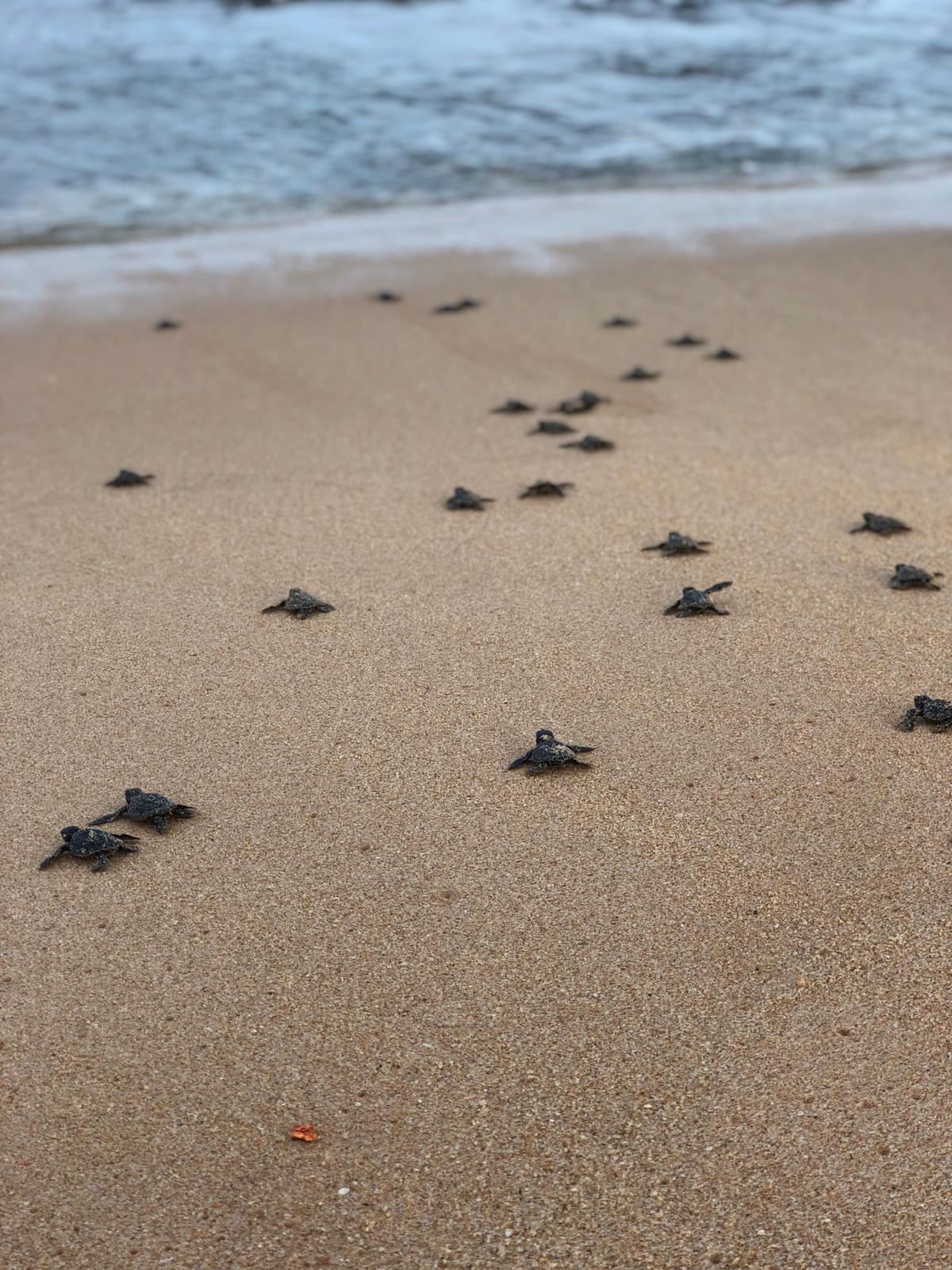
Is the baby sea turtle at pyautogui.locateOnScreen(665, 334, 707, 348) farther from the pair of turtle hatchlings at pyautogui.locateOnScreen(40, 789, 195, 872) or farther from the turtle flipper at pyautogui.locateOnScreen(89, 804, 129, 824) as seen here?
the turtle flipper at pyautogui.locateOnScreen(89, 804, 129, 824)

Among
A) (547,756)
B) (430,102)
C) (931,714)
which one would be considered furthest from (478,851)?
(430,102)

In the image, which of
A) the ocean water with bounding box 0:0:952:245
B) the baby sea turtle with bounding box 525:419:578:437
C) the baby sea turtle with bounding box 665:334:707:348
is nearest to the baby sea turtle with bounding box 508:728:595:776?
the baby sea turtle with bounding box 525:419:578:437

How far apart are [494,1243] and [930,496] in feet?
11.1

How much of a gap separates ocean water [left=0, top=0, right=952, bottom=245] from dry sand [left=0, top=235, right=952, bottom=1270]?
520cm

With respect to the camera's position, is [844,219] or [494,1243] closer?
[494,1243]

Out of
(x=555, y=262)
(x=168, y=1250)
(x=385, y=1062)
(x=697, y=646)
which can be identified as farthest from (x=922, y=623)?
(x=555, y=262)

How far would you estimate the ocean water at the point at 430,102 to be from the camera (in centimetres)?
1002

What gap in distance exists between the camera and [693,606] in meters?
3.80

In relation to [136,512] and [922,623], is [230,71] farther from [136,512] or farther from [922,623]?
[922,623]

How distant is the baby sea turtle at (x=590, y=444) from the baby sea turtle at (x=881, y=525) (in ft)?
3.81

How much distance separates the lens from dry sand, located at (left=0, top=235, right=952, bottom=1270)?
209 cm

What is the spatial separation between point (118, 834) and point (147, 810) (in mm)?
80

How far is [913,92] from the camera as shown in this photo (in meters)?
12.8

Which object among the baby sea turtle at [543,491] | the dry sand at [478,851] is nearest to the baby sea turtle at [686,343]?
the dry sand at [478,851]
